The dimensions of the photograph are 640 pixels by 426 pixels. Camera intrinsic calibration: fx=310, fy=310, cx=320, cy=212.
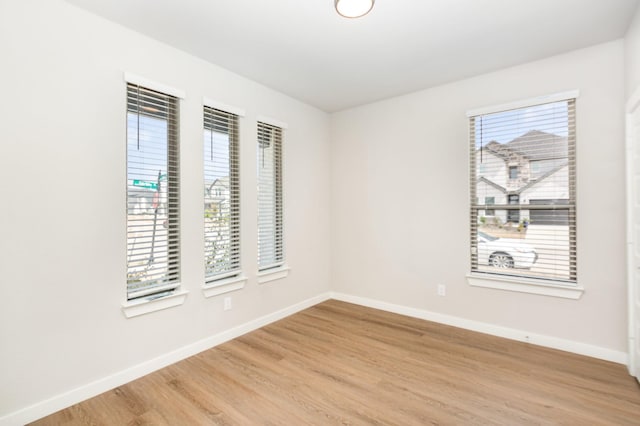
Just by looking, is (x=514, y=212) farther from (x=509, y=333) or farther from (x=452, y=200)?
(x=509, y=333)

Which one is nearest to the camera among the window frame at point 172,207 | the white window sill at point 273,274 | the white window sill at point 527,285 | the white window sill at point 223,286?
the window frame at point 172,207

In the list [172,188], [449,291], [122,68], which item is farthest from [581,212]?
[122,68]

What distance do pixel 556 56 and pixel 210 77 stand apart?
10.8ft

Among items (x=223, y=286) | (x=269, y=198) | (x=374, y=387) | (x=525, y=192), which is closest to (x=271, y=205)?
(x=269, y=198)

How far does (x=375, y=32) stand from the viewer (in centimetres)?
253

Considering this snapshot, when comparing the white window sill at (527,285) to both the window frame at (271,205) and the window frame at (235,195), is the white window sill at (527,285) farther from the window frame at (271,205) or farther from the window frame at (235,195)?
the window frame at (235,195)

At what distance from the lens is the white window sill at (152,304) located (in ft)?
7.96

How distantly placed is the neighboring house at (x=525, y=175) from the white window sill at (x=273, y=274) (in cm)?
237

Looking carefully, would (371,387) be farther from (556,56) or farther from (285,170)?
(556,56)

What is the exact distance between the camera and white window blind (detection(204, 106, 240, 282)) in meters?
3.05

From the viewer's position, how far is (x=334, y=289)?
461 centimetres

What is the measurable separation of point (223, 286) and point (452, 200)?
267cm

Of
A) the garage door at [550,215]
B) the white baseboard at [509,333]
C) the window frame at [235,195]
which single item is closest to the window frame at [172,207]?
the window frame at [235,195]

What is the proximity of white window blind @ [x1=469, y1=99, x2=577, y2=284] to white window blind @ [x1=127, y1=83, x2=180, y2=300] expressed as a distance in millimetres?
3070
